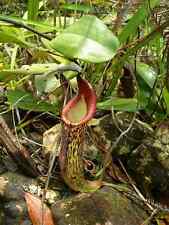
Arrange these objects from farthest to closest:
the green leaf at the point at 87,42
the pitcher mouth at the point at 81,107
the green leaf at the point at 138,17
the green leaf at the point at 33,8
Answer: the green leaf at the point at 33,8
the green leaf at the point at 138,17
the pitcher mouth at the point at 81,107
the green leaf at the point at 87,42

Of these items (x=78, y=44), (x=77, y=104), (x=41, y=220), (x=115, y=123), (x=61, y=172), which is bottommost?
(x=41, y=220)

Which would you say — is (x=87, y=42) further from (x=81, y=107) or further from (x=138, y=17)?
(x=138, y=17)

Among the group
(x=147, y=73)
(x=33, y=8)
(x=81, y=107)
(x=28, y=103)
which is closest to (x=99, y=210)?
(x=81, y=107)

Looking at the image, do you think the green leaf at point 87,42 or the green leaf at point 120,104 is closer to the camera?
the green leaf at point 87,42

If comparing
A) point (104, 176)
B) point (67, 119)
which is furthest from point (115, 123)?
point (67, 119)

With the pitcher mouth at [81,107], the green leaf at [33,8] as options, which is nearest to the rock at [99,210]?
the pitcher mouth at [81,107]

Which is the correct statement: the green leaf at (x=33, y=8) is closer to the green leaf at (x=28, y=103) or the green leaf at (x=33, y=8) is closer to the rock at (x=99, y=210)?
the green leaf at (x=28, y=103)

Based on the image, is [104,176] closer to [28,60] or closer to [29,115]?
[29,115]
